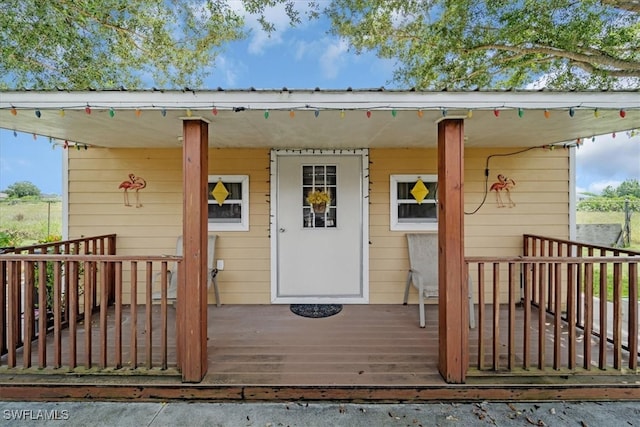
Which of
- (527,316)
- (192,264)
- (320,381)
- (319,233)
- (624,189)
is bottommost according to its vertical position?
(320,381)

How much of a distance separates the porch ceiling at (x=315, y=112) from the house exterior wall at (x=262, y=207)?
0.82m

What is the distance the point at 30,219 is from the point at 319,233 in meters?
8.38

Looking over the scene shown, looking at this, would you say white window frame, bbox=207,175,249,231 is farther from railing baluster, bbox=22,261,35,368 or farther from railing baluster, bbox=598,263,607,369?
railing baluster, bbox=598,263,607,369

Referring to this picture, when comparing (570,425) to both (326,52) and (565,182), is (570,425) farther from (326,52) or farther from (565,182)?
(326,52)

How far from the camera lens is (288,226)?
4.15m

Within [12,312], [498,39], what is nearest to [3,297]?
[12,312]

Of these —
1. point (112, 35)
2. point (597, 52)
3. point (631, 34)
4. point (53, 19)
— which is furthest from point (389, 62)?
point (53, 19)

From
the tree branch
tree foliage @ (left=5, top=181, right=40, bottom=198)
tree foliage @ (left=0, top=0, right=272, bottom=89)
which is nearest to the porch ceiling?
the tree branch

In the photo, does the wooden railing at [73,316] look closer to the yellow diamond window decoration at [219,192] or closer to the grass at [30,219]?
the yellow diamond window decoration at [219,192]

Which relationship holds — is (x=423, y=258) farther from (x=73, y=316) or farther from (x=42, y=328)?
(x=42, y=328)

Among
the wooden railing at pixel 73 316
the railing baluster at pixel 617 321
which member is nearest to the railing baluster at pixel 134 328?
the wooden railing at pixel 73 316

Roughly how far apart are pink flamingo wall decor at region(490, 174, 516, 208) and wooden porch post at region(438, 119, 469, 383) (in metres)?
2.10

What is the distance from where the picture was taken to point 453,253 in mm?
2389

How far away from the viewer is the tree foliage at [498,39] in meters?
5.55
